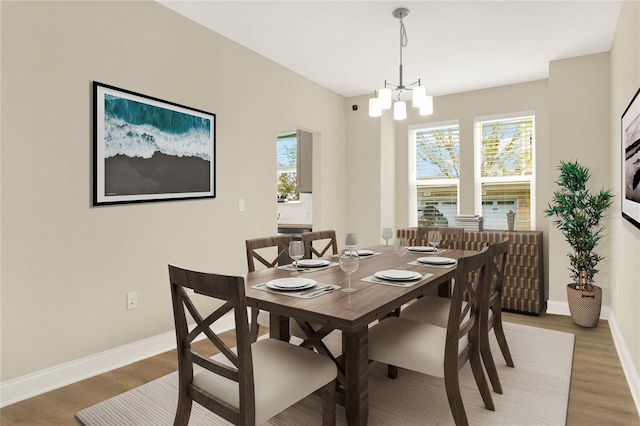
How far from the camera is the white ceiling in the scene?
2.89 meters

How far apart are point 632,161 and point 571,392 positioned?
1426mm

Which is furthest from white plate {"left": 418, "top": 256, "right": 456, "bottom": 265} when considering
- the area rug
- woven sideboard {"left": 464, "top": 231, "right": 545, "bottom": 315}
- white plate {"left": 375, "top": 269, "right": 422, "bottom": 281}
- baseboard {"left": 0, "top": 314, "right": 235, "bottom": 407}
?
baseboard {"left": 0, "top": 314, "right": 235, "bottom": 407}

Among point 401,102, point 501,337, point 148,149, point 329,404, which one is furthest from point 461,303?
point 148,149

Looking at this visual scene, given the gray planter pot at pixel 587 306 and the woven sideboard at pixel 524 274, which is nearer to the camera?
the gray planter pot at pixel 587 306

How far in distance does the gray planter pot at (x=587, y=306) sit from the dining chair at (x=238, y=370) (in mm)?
2860

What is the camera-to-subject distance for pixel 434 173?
17.3 ft

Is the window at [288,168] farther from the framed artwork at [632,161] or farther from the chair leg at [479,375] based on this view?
the chair leg at [479,375]

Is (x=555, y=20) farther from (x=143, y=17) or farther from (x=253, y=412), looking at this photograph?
(x=253, y=412)

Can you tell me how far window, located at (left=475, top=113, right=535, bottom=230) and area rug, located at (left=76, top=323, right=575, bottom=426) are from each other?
2.45m

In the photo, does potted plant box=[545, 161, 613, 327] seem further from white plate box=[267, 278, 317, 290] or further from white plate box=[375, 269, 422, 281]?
white plate box=[267, 278, 317, 290]

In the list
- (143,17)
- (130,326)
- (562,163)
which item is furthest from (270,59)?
(562,163)

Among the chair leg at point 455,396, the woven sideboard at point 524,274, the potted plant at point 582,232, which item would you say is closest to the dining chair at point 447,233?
the woven sideboard at point 524,274

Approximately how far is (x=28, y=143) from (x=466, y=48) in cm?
350

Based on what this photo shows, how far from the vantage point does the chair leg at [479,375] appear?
1.98m
